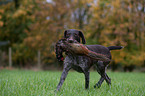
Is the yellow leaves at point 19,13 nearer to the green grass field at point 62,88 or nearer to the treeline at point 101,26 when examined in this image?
the treeline at point 101,26

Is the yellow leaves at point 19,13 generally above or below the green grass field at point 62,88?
above

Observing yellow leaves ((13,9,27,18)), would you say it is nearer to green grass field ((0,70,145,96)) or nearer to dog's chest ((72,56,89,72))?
green grass field ((0,70,145,96))

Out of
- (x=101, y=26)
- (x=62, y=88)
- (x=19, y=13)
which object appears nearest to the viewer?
(x=62, y=88)

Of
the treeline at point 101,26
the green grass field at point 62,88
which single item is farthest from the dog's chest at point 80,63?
Answer: the treeline at point 101,26

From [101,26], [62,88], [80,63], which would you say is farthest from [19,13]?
[80,63]

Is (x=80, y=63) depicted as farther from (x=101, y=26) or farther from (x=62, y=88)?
(x=101, y=26)

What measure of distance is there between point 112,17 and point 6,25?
42.1ft

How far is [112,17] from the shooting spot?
57.9 ft

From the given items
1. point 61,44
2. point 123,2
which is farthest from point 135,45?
point 61,44

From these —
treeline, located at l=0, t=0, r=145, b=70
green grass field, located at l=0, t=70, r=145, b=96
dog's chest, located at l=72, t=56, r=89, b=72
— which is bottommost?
green grass field, located at l=0, t=70, r=145, b=96

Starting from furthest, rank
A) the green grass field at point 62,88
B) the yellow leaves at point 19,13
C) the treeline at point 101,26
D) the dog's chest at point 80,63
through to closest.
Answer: the yellow leaves at point 19,13 < the treeline at point 101,26 < the dog's chest at point 80,63 < the green grass field at point 62,88

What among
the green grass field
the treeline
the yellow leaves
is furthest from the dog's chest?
the yellow leaves

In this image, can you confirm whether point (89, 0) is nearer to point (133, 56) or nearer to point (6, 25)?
point (133, 56)

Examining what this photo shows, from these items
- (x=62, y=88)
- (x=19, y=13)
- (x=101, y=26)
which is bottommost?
(x=62, y=88)
